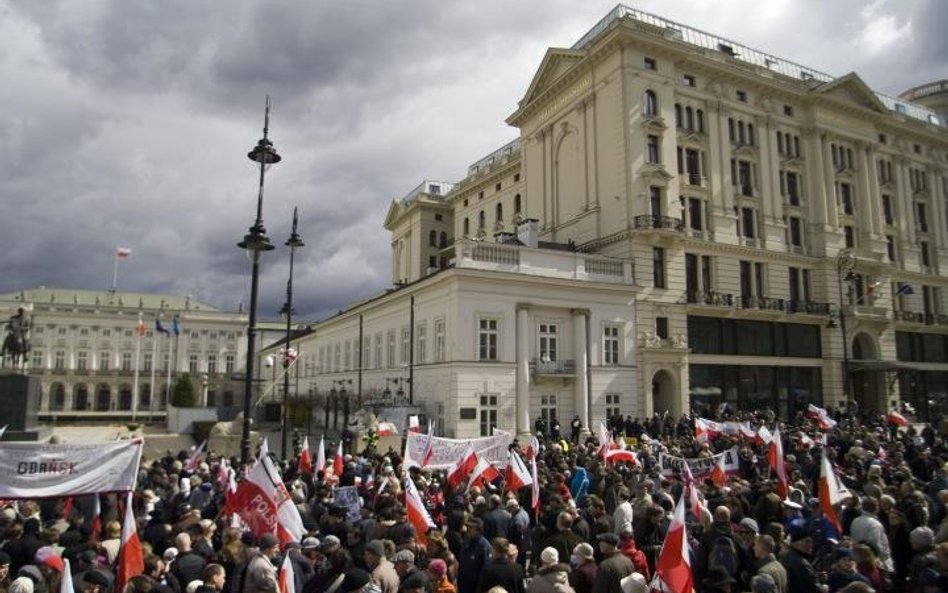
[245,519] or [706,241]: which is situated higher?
[706,241]

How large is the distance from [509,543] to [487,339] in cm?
2418

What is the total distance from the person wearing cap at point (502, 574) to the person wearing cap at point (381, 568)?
1.02 m

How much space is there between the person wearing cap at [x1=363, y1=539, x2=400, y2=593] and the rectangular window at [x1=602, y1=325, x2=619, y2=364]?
2861cm

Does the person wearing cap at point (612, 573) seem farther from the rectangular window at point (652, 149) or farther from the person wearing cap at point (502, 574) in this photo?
the rectangular window at point (652, 149)

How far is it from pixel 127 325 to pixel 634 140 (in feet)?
320

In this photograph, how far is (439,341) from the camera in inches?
1305

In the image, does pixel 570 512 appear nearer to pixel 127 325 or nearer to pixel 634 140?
pixel 634 140

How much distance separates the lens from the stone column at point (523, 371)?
31641 mm

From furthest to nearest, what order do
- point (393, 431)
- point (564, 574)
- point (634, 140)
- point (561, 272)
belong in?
point (634, 140), point (561, 272), point (393, 431), point (564, 574)

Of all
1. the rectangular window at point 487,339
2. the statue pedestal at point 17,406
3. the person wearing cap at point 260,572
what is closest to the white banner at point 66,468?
the person wearing cap at point 260,572

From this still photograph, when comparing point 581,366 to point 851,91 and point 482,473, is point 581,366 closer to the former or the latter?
point 482,473

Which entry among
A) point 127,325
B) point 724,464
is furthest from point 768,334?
point 127,325

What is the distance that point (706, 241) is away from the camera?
3941 centimetres

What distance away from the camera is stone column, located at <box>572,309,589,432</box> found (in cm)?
3338
